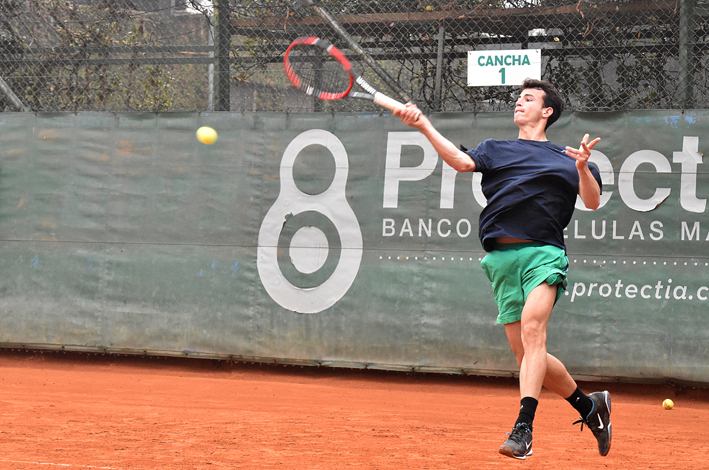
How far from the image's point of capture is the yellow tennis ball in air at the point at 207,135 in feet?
20.2

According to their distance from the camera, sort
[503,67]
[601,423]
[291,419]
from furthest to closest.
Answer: [503,67]
[291,419]
[601,423]

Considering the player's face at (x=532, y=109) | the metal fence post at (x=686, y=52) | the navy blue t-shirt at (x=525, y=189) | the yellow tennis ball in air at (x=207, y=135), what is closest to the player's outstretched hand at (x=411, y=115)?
the navy blue t-shirt at (x=525, y=189)

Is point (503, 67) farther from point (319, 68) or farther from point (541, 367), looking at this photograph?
point (541, 367)

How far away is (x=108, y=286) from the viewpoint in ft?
20.5

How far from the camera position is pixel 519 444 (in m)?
2.72

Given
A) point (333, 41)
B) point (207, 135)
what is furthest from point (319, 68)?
point (207, 135)

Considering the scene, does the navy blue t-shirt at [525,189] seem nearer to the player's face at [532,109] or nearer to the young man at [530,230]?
the young man at [530,230]

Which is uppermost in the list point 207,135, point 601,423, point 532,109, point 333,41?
point 333,41

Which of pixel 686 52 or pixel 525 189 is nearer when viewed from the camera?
pixel 525 189

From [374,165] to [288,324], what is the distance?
1.50 metres

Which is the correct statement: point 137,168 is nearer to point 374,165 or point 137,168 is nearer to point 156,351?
point 156,351

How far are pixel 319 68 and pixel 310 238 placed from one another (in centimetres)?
145

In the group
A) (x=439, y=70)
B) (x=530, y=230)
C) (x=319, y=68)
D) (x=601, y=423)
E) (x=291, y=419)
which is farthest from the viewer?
(x=319, y=68)

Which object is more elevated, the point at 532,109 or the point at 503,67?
the point at 503,67
